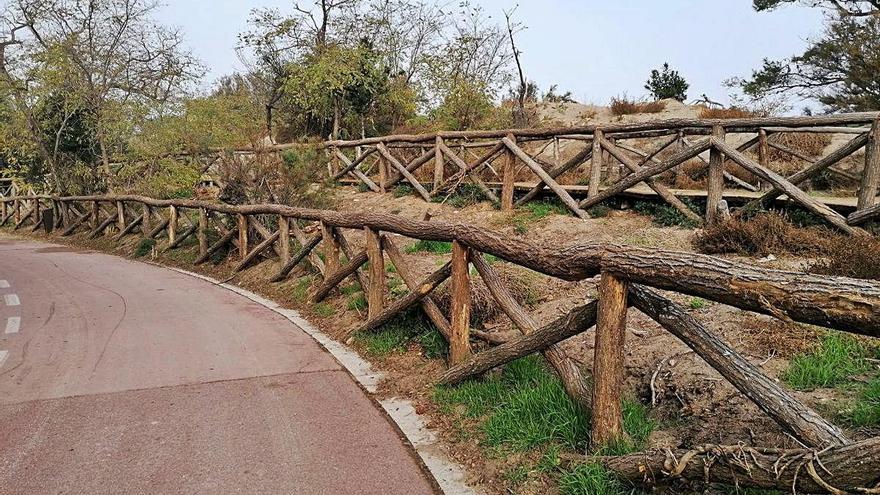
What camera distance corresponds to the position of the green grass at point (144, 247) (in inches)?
547

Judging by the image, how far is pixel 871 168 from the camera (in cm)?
677

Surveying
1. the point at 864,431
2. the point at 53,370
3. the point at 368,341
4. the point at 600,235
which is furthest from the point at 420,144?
the point at 864,431

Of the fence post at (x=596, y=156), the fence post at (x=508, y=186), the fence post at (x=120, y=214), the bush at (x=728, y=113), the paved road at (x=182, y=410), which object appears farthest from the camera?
the bush at (x=728, y=113)

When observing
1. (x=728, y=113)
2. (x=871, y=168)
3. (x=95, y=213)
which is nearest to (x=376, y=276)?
(x=871, y=168)

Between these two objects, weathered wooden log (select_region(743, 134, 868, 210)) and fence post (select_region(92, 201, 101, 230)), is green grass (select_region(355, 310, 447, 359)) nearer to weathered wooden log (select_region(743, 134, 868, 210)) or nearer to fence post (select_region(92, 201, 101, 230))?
weathered wooden log (select_region(743, 134, 868, 210))

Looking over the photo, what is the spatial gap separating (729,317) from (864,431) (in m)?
1.83

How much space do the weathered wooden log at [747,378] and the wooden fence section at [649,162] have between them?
15.7ft

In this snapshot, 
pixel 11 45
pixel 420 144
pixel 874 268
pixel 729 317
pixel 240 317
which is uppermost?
pixel 11 45

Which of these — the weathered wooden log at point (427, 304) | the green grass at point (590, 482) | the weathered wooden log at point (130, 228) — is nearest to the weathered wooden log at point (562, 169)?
the weathered wooden log at point (427, 304)

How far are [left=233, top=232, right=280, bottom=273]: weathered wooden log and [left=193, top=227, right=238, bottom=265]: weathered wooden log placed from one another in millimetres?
892

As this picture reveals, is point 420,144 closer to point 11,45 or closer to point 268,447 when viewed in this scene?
point 268,447

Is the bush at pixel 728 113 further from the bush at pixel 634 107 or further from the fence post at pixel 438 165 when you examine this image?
the fence post at pixel 438 165

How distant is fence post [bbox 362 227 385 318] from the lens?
656 cm

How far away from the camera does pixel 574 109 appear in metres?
27.0
